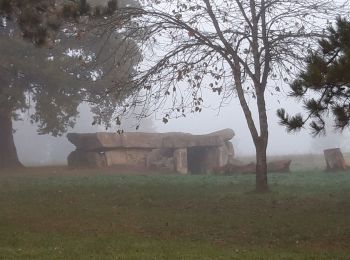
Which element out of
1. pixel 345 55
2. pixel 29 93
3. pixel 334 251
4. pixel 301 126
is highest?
pixel 29 93

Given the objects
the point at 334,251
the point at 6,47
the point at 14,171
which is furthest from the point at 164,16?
the point at 14,171

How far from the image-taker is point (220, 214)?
38.7ft

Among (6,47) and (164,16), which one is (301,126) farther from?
(6,47)

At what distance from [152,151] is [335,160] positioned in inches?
462

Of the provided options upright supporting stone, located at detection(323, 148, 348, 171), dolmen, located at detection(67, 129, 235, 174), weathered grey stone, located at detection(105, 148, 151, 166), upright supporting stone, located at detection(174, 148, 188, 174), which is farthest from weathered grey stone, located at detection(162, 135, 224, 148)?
upright supporting stone, located at detection(323, 148, 348, 171)

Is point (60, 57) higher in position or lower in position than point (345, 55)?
higher

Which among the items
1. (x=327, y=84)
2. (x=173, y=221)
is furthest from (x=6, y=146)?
(x=327, y=84)

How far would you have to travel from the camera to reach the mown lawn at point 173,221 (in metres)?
7.79

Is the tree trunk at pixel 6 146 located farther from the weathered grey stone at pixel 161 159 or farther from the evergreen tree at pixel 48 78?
the weathered grey stone at pixel 161 159

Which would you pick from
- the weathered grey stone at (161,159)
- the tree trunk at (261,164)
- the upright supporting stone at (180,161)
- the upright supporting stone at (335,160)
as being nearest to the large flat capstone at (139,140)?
the upright supporting stone at (180,161)

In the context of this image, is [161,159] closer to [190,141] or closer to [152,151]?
[152,151]

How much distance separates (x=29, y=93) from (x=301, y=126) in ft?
72.1

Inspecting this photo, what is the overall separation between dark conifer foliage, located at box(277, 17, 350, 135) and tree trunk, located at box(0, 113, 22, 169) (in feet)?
70.9

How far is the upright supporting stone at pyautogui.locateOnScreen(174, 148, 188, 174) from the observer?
29688 mm
